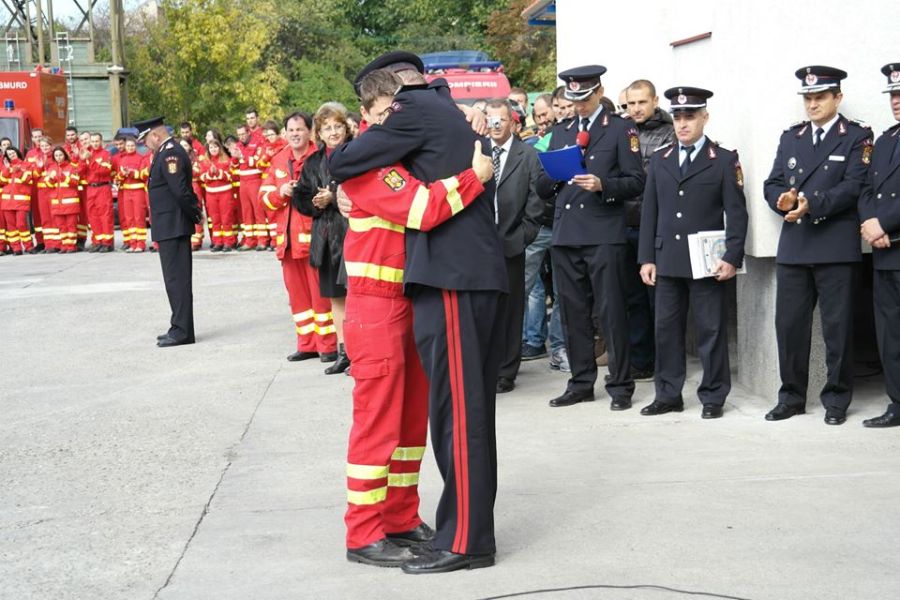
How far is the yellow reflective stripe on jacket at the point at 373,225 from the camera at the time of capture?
218 inches

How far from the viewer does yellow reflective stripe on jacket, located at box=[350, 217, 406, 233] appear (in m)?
5.53

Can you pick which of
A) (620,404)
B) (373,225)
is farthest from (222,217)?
(373,225)

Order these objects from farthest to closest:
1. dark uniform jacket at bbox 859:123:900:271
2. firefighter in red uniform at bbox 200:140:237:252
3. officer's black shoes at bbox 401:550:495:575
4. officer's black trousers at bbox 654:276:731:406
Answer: firefighter in red uniform at bbox 200:140:237:252
officer's black trousers at bbox 654:276:731:406
dark uniform jacket at bbox 859:123:900:271
officer's black shoes at bbox 401:550:495:575


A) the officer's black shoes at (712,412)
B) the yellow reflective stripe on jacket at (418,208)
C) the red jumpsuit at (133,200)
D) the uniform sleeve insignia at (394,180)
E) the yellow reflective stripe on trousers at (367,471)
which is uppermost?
the uniform sleeve insignia at (394,180)

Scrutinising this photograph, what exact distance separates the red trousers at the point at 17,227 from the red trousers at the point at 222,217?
3.53 metres

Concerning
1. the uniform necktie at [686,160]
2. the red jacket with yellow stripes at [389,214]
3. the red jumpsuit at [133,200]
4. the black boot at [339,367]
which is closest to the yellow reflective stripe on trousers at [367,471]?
the red jacket with yellow stripes at [389,214]

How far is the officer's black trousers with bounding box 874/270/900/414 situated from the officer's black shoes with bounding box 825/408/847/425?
10.7 inches

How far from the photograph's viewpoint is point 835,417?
7934 mm

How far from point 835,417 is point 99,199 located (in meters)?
17.8

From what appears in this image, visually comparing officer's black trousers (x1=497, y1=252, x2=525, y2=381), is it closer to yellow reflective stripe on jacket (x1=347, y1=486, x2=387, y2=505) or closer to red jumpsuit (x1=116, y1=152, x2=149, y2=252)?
yellow reflective stripe on jacket (x1=347, y1=486, x2=387, y2=505)

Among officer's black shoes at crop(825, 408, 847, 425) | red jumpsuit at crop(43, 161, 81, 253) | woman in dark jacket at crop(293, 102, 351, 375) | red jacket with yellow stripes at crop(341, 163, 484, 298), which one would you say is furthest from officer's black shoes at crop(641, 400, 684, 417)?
→ red jumpsuit at crop(43, 161, 81, 253)

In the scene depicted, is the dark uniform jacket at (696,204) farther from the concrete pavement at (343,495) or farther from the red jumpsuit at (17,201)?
the red jumpsuit at (17,201)

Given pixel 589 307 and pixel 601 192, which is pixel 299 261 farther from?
pixel 601 192

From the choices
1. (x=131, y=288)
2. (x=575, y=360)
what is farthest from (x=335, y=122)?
(x=131, y=288)
